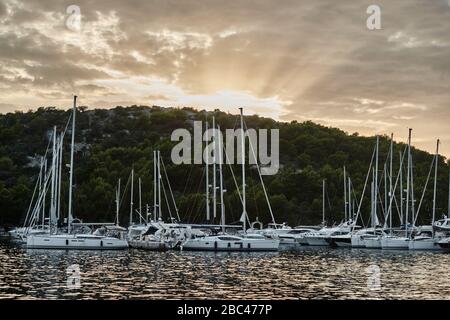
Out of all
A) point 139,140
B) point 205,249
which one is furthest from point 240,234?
point 139,140

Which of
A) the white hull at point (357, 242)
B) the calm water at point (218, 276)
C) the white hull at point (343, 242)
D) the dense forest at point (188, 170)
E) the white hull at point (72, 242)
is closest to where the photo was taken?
the calm water at point (218, 276)

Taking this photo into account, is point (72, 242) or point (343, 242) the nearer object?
point (72, 242)

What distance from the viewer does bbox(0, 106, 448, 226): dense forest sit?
106 meters

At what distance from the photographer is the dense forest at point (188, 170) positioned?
349 feet

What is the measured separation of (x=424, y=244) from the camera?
255 ft

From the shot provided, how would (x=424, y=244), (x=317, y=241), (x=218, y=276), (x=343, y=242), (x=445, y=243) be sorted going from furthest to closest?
1. (x=317, y=241)
2. (x=343, y=242)
3. (x=445, y=243)
4. (x=424, y=244)
5. (x=218, y=276)

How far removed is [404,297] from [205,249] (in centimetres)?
3503

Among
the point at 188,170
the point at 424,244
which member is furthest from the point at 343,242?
the point at 188,170

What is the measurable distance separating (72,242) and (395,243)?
3717cm

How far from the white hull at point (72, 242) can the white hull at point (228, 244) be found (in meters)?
7.95

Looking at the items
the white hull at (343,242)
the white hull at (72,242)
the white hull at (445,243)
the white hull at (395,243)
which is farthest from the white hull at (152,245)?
the white hull at (445,243)

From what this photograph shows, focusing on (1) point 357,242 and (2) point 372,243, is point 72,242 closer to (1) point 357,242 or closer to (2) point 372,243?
(1) point 357,242

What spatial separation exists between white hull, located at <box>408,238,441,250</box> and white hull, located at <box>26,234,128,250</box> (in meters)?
34.3

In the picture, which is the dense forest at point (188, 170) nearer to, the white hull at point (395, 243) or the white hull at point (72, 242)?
the white hull at point (395, 243)
